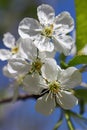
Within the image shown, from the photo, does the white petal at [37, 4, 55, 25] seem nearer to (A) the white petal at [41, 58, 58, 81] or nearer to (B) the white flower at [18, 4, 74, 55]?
(B) the white flower at [18, 4, 74, 55]

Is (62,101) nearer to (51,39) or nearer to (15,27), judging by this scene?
(51,39)

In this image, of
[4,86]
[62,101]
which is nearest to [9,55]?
[62,101]

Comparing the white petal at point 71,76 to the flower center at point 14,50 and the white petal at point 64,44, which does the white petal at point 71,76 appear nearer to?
the white petal at point 64,44

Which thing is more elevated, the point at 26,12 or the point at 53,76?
the point at 26,12

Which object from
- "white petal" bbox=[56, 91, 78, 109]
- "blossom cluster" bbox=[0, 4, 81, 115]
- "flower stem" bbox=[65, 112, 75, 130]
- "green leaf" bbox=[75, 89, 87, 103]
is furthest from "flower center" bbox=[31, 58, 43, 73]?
"green leaf" bbox=[75, 89, 87, 103]

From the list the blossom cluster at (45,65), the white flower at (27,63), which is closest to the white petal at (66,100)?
the blossom cluster at (45,65)

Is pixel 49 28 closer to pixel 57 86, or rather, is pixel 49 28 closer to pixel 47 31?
pixel 47 31

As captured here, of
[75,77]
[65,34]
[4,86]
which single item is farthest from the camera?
[4,86]
